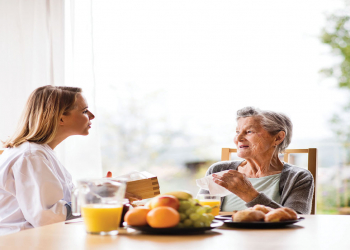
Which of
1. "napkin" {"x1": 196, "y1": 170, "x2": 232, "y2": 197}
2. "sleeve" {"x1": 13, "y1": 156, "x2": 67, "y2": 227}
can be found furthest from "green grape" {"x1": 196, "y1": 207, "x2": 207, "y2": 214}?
"sleeve" {"x1": 13, "y1": 156, "x2": 67, "y2": 227}

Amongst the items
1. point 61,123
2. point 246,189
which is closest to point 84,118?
point 61,123

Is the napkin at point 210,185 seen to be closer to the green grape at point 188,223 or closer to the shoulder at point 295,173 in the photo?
the shoulder at point 295,173

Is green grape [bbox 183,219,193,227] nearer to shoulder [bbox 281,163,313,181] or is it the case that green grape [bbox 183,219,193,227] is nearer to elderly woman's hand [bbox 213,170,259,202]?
elderly woman's hand [bbox 213,170,259,202]

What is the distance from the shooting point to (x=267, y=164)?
7.11ft

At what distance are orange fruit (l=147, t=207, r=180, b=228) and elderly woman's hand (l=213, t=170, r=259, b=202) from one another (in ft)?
2.29

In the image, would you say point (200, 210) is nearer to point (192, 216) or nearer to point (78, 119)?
point (192, 216)

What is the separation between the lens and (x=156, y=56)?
12.9 feet

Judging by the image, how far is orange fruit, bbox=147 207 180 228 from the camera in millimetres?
1021

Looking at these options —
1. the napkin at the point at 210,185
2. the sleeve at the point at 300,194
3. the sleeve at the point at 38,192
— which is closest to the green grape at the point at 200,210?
the napkin at the point at 210,185

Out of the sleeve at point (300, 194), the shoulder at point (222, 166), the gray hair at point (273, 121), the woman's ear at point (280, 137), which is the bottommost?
the sleeve at point (300, 194)

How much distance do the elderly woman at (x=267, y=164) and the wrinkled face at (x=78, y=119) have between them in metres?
0.71

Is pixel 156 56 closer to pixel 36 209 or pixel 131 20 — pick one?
pixel 131 20

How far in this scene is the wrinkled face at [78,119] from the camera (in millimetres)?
2021

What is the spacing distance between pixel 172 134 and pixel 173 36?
985mm
